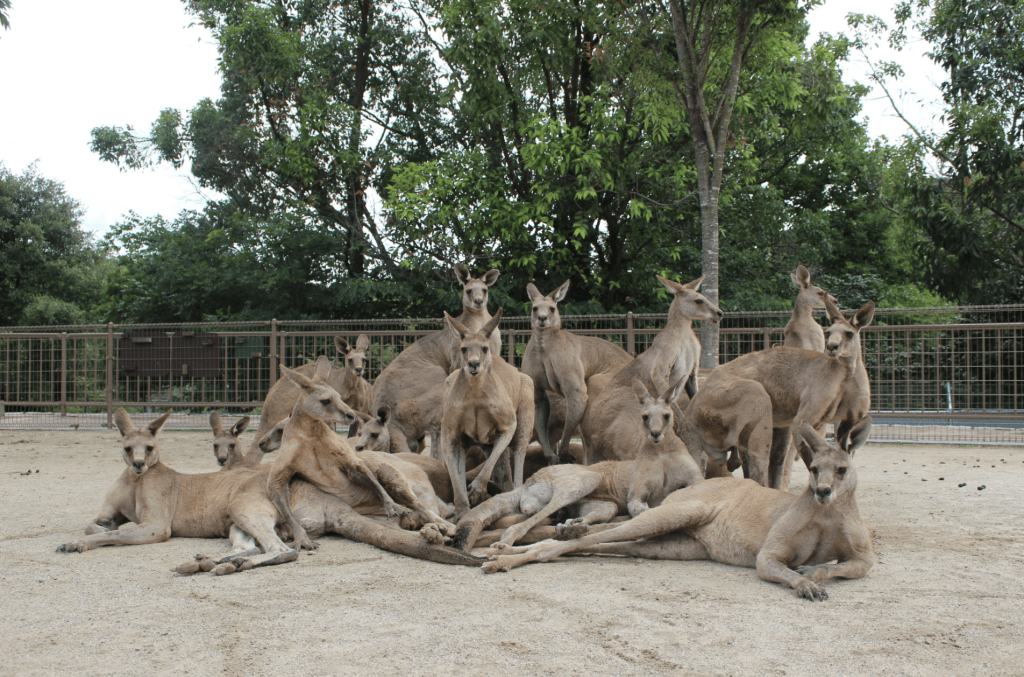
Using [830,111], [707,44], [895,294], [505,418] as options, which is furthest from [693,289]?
[895,294]

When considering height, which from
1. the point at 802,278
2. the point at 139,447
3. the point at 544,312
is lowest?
the point at 139,447

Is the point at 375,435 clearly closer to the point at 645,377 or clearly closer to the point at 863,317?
the point at 645,377

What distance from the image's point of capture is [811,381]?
681 centimetres

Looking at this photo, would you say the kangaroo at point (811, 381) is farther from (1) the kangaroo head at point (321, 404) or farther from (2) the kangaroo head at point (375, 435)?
(1) the kangaroo head at point (321, 404)

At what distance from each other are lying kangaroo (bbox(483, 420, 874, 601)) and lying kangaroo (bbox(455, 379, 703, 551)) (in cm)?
42

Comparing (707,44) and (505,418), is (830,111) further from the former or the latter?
(505,418)

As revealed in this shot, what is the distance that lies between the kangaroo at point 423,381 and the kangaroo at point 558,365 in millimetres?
469

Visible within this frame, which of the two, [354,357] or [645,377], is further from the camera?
[354,357]

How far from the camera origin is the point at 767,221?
19.4 m

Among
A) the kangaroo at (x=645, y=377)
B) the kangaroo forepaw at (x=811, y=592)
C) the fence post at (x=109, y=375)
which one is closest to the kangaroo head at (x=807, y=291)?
the kangaroo at (x=645, y=377)

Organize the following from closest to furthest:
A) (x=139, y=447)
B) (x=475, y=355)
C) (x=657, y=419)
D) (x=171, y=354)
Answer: (x=139, y=447) → (x=657, y=419) → (x=475, y=355) → (x=171, y=354)

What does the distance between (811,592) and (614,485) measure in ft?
6.89

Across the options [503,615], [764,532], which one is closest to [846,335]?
[764,532]

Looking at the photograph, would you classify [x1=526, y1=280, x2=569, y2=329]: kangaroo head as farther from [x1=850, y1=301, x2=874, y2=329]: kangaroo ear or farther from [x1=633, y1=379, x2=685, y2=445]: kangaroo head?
[x1=850, y1=301, x2=874, y2=329]: kangaroo ear
